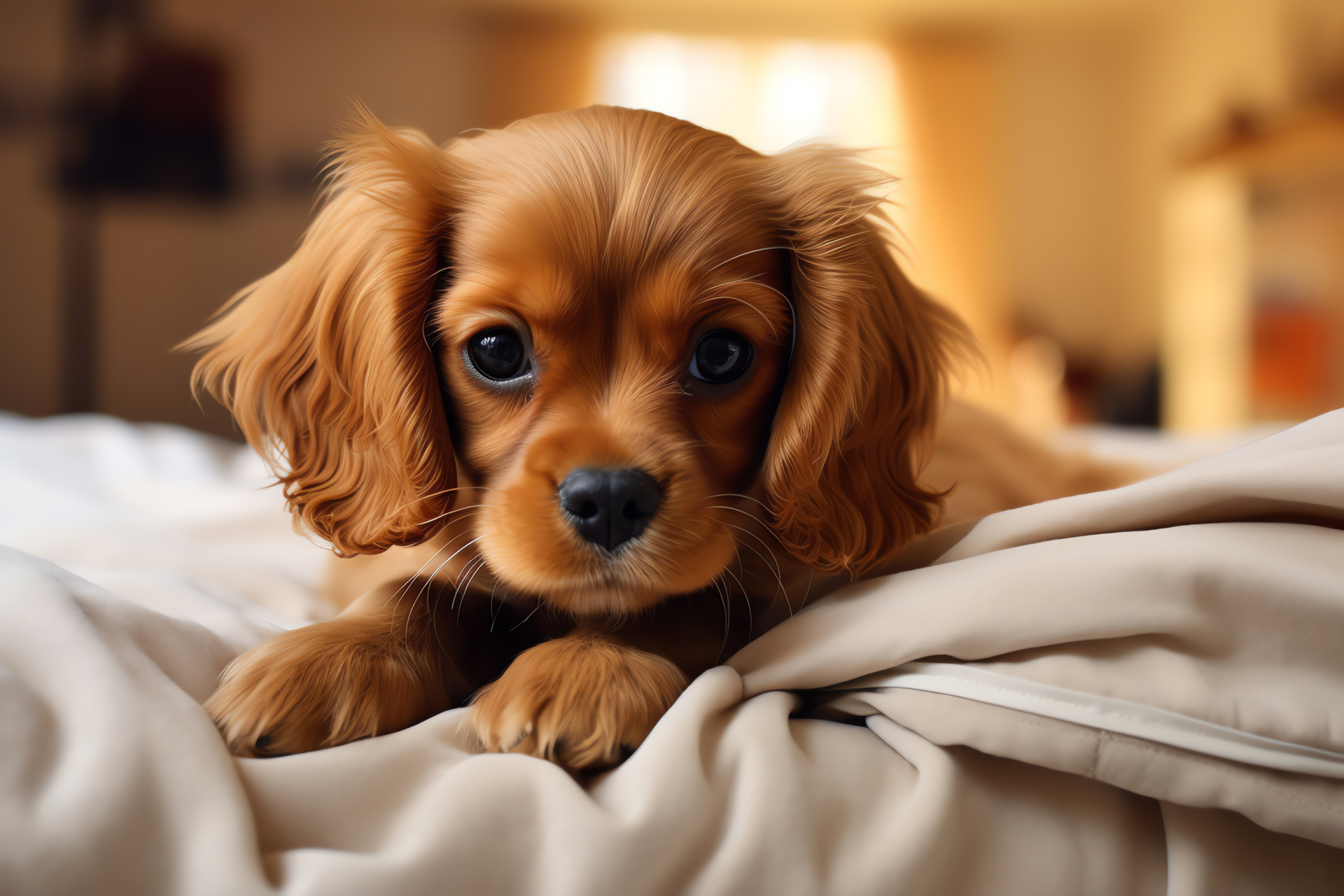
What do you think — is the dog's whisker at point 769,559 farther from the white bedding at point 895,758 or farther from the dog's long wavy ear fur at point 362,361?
the dog's long wavy ear fur at point 362,361

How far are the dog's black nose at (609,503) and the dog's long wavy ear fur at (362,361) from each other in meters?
0.21

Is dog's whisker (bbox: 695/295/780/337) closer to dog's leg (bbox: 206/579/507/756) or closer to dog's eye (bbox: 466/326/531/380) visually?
dog's eye (bbox: 466/326/531/380)

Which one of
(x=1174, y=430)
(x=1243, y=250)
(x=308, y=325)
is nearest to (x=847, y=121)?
(x=1243, y=250)

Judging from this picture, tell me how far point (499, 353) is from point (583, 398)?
0.13 m

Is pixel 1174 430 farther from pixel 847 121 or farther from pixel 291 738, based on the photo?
pixel 291 738

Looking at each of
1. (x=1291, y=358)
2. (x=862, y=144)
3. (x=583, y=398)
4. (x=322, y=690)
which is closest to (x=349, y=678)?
(x=322, y=690)

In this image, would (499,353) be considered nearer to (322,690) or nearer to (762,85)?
(322,690)

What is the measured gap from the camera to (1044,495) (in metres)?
1.90

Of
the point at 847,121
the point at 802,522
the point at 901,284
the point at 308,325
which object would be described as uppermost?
the point at 847,121

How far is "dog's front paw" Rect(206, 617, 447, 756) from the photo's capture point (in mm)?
842

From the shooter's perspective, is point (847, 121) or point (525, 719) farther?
point (847, 121)

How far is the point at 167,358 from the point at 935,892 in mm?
5740

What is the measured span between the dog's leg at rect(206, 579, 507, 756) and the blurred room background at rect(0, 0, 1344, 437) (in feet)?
11.7

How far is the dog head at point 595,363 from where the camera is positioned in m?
1.04
